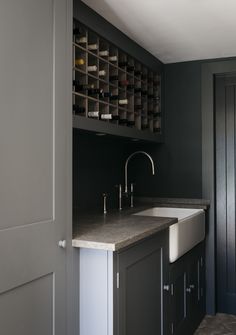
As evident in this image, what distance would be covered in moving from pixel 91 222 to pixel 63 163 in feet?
2.31

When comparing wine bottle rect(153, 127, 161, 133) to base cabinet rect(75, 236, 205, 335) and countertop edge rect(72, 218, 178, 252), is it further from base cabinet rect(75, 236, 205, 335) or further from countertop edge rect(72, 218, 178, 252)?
countertop edge rect(72, 218, 178, 252)

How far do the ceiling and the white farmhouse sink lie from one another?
1289mm

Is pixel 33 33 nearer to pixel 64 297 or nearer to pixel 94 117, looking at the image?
pixel 94 117

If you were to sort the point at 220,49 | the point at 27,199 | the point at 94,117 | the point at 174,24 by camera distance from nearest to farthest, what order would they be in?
1. the point at 27,199
2. the point at 94,117
3. the point at 174,24
4. the point at 220,49

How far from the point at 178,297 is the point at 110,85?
1473 millimetres

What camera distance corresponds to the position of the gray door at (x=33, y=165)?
1337mm

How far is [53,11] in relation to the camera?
161 centimetres

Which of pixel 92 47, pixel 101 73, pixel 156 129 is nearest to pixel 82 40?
pixel 92 47

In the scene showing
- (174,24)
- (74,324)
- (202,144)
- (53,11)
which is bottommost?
(74,324)

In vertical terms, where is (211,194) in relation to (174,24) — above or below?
below

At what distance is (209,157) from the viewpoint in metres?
3.40

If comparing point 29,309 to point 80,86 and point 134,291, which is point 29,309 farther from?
point 80,86

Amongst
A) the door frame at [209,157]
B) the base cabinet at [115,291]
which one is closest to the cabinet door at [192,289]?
the door frame at [209,157]

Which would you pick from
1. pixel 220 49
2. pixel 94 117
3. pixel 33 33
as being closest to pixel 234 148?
pixel 220 49
